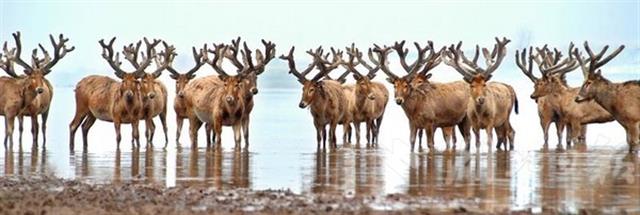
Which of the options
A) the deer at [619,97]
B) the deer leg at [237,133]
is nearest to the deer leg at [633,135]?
the deer at [619,97]

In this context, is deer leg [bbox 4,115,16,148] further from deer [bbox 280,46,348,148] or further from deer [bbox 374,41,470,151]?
deer [bbox 374,41,470,151]

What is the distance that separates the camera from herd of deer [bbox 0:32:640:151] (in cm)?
3039

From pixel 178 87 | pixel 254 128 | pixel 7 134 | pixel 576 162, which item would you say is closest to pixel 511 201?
pixel 576 162

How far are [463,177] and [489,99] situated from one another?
440 inches

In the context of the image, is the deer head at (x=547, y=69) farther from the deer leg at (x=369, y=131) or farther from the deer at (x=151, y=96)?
the deer at (x=151, y=96)

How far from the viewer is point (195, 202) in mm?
16016

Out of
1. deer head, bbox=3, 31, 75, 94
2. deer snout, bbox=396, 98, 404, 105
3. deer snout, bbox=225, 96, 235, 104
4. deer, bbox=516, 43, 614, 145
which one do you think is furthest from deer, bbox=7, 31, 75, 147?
deer, bbox=516, 43, 614, 145

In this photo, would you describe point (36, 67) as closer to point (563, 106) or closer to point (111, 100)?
point (111, 100)

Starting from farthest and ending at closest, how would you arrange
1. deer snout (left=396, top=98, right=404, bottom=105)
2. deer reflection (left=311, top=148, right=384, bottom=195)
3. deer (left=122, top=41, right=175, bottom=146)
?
deer (left=122, top=41, right=175, bottom=146), deer snout (left=396, top=98, right=404, bottom=105), deer reflection (left=311, top=148, right=384, bottom=195)

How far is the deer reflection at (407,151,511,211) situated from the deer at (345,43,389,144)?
22.3 ft

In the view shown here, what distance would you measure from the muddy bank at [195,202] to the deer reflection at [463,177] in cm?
A: 64

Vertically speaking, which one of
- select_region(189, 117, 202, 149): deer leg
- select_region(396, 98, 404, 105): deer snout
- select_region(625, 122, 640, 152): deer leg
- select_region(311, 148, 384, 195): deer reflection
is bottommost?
select_region(311, 148, 384, 195): deer reflection

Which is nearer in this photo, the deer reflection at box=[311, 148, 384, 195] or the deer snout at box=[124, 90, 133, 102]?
the deer reflection at box=[311, 148, 384, 195]

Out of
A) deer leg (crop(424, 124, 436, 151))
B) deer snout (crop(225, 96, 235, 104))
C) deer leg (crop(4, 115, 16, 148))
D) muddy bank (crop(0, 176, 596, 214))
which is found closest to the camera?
muddy bank (crop(0, 176, 596, 214))
